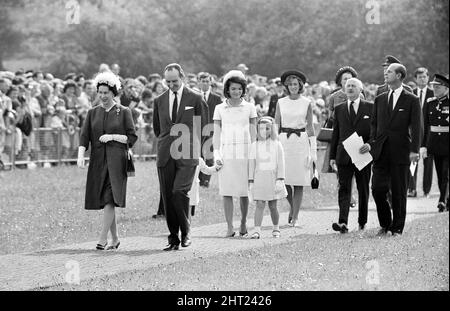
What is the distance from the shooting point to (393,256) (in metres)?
12.2

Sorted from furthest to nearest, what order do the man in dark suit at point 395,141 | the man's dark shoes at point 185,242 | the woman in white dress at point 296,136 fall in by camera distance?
the woman in white dress at point 296,136 < the man in dark suit at point 395,141 < the man's dark shoes at point 185,242

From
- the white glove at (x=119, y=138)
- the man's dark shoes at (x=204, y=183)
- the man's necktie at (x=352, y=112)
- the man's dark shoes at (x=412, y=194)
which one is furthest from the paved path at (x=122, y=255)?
the man's dark shoes at (x=204, y=183)

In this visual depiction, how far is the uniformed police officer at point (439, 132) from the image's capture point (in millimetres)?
18406

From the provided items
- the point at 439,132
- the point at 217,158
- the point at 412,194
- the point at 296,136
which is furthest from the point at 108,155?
the point at 412,194

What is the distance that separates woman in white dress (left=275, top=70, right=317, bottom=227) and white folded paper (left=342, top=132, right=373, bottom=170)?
4.24ft

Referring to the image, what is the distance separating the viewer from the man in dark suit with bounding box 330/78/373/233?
49.0ft

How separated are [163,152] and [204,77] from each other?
23.2 ft

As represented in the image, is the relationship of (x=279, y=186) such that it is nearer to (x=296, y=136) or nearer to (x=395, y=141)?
(x=296, y=136)

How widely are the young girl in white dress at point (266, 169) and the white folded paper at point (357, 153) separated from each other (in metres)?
0.90

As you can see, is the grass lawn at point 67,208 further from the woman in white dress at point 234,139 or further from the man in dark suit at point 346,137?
the man in dark suit at point 346,137

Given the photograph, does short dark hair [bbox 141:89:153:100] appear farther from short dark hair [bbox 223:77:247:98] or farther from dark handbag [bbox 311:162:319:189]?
short dark hair [bbox 223:77:247:98]

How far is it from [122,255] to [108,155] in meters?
1.37

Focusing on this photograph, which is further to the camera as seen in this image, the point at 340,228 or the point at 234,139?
the point at 340,228

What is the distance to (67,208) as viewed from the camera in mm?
18094
